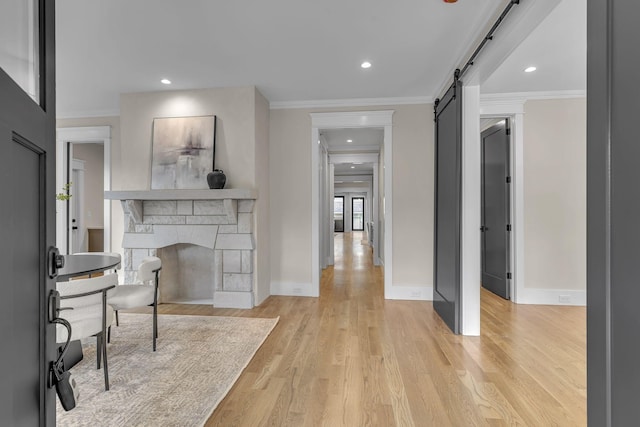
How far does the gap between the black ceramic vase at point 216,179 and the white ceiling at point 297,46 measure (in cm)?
107

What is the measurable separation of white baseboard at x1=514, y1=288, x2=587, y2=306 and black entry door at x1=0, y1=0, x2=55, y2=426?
15.0 feet

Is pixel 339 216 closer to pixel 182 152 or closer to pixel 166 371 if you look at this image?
pixel 182 152

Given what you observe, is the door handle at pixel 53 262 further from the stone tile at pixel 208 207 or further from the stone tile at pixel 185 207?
the stone tile at pixel 185 207

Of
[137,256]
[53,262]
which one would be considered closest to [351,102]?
[137,256]

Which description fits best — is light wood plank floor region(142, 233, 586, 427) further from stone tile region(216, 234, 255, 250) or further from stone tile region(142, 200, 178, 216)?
stone tile region(142, 200, 178, 216)

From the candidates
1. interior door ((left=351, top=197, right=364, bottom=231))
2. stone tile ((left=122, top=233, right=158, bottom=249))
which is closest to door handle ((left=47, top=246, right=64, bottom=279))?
stone tile ((left=122, top=233, right=158, bottom=249))

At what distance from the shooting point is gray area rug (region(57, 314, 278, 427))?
181 centimetres

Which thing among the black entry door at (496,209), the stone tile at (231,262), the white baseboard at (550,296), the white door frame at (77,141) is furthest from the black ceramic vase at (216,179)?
the white baseboard at (550,296)

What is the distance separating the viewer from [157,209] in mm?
4008

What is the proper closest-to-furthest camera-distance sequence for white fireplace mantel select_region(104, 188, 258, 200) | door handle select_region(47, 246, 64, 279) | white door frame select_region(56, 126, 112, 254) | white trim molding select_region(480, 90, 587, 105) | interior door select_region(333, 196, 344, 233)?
door handle select_region(47, 246, 64, 279) → white fireplace mantel select_region(104, 188, 258, 200) → white trim molding select_region(480, 90, 587, 105) → white door frame select_region(56, 126, 112, 254) → interior door select_region(333, 196, 344, 233)

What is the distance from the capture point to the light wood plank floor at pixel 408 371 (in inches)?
71.6

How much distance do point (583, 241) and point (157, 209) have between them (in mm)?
5283

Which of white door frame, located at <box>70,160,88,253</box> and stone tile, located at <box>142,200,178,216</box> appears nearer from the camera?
stone tile, located at <box>142,200,178,216</box>
